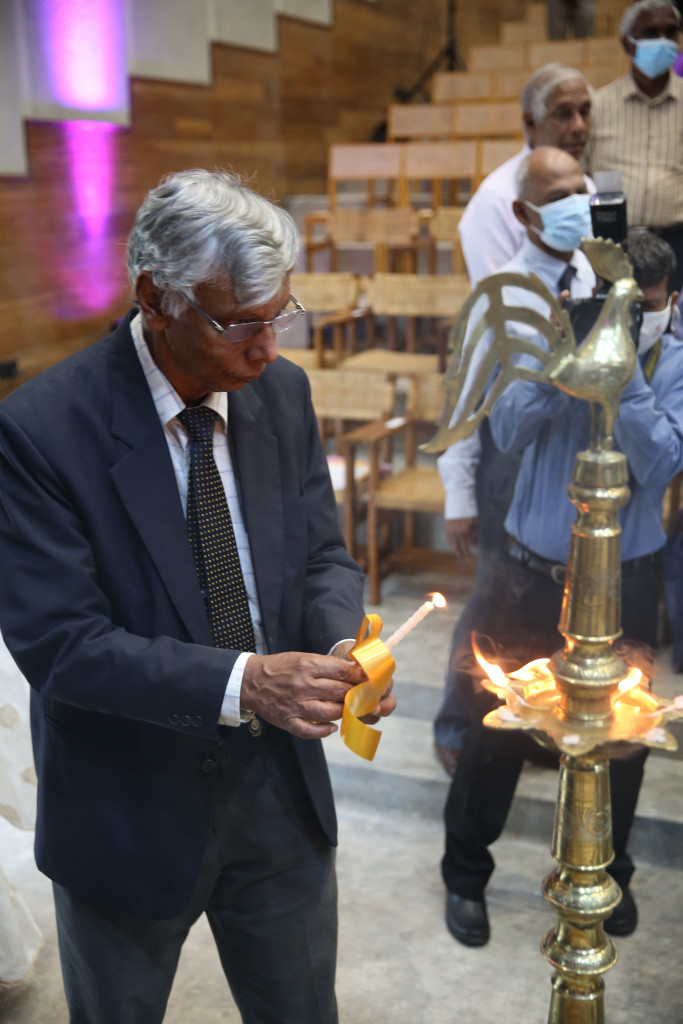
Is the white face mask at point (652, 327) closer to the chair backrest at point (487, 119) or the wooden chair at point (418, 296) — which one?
the wooden chair at point (418, 296)

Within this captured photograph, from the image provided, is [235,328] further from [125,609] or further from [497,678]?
[497,678]

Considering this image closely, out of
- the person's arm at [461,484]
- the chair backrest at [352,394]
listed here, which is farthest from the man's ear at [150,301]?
the chair backrest at [352,394]

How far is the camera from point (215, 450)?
134 centimetres

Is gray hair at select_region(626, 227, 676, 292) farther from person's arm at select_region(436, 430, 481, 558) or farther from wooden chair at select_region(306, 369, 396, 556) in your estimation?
wooden chair at select_region(306, 369, 396, 556)

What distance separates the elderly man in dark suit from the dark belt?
0.66 meters

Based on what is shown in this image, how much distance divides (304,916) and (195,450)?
2.14 feet

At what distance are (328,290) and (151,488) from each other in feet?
13.9

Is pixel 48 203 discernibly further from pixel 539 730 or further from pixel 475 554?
pixel 539 730

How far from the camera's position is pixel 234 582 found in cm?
133

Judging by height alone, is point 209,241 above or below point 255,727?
above

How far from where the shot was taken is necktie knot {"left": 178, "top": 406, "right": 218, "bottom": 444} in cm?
130

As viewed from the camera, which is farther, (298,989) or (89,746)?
(298,989)

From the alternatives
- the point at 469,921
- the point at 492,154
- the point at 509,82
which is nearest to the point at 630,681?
the point at 469,921

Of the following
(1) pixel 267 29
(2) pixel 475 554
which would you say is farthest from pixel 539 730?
Result: (1) pixel 267 29
